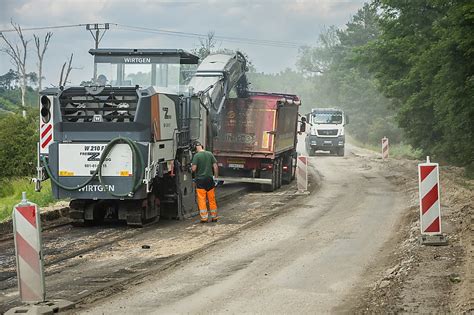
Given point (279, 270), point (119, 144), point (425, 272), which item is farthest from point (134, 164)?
point (425, 272)

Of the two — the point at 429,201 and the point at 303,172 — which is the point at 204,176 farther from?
the point at 303,172

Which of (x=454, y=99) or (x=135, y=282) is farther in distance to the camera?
(x=454, y=99)

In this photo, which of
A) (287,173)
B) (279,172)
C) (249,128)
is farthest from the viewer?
(287,173)

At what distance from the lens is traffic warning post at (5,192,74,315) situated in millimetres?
8812

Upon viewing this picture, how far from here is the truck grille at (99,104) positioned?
50.9 feet

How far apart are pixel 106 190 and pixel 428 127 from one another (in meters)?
19.2

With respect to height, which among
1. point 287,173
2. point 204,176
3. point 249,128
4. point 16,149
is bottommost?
point 287,173

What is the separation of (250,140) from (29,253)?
16.0 meters

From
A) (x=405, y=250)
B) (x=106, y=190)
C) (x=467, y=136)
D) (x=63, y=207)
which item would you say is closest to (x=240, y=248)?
(x=405, y=250)

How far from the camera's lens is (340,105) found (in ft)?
286

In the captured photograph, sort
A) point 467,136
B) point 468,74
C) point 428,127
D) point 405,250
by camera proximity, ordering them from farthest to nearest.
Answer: point 428,127 → point 467,136 → point 468,74 → point 405,250

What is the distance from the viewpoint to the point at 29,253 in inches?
350

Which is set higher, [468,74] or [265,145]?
[468,74]

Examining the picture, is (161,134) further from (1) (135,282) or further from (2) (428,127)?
(2) (428,127)
